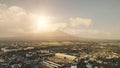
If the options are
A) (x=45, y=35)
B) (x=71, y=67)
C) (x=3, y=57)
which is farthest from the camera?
(x=45, y=35)

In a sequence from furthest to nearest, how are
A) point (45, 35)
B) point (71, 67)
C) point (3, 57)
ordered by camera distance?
1. point (45, 35)
2. point (3, 57)
3. point (71, 67)

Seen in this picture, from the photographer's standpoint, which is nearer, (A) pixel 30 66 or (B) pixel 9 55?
(A) pixel 30 66

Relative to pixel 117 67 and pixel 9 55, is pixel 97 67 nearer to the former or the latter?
pixel 117 67

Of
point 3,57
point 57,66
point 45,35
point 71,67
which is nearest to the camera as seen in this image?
point 71,67

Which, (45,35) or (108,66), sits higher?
(45,35)

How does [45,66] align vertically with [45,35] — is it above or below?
below

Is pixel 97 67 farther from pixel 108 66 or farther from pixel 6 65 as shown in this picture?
pixel 6 65

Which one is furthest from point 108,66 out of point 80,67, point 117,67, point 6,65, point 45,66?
point 6,65

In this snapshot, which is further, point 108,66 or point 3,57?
point 3,57

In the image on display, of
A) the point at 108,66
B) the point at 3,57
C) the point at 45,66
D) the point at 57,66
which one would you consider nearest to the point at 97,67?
the point at 108,66
